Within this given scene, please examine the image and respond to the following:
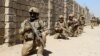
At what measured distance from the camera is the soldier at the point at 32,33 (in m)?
7.07

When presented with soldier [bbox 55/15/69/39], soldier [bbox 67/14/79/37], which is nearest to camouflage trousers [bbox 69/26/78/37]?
soldier [bbox 67/14/79/37]

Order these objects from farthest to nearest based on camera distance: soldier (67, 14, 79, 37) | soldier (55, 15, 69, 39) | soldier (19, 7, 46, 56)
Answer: soldier (67, 14, 79, 37)
soldier (55, 15, 69, 39)
soldier (19, 7, 46, 56)

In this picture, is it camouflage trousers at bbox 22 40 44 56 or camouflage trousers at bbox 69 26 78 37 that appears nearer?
camouflage trousers at bbox 22 40 44 56

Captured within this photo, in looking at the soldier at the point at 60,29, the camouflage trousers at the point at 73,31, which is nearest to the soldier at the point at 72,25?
the camouflage trousers at the point at 73,31

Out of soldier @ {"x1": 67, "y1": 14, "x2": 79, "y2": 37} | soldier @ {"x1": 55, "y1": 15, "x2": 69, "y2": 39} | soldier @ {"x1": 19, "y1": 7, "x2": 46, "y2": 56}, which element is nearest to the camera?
soldier @ {"x1": 19, "y1": 7, "x2": 46, "y2": 56}

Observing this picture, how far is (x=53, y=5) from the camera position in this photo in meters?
13.3

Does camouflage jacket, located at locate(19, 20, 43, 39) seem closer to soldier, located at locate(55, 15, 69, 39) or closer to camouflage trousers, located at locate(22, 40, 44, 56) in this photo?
camouflage trousers, located at locate(22, 40, 44, 56)

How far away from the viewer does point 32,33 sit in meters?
7.14

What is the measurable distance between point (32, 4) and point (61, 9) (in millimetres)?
5470

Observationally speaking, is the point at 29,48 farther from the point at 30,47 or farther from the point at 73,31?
the point at 73,31

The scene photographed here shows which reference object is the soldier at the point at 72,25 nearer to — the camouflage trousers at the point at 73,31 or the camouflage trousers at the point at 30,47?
the camouflage trousers at the point at 73,31

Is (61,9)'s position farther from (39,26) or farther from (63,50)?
(39,26)

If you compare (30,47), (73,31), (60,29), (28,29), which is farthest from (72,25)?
(28,29)

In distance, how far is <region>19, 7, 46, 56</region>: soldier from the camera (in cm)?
707
